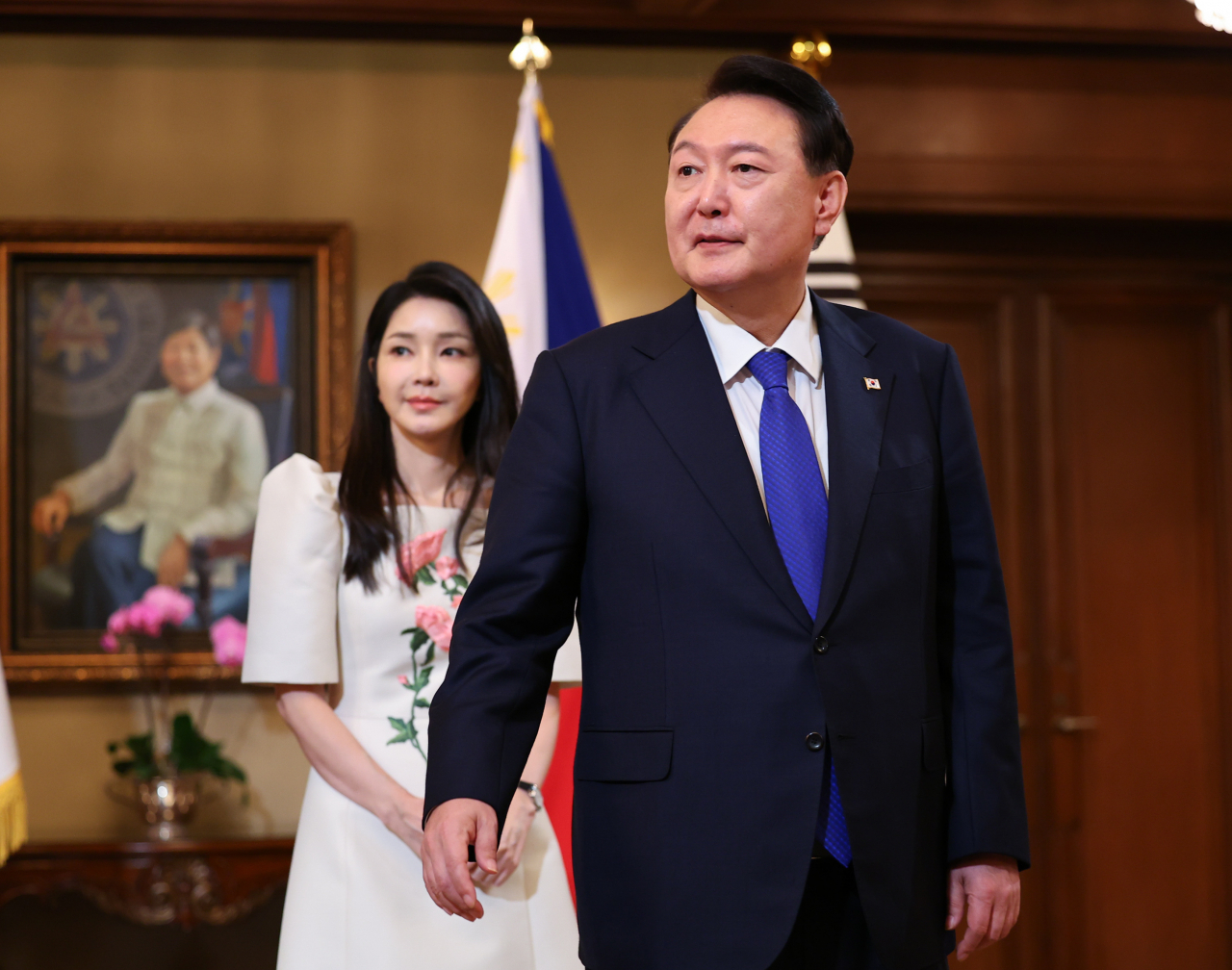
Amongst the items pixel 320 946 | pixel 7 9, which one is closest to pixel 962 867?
pixel 320 946

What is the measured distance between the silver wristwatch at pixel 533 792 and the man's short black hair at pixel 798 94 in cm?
110

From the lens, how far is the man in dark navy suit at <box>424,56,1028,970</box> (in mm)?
1376

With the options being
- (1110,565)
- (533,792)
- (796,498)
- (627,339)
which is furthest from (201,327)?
(1110,565)

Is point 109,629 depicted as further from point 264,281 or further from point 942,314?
point 942,314

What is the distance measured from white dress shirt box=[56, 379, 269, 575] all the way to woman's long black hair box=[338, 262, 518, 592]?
1401mm

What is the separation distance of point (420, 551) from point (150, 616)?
1.54 metres

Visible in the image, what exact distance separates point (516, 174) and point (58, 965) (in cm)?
243

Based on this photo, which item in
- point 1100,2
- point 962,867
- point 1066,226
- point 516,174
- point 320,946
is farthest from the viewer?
point 1066,226

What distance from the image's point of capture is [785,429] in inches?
59.7

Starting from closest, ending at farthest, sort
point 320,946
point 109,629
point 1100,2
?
point 320,946, point 109,629, point 1100,2

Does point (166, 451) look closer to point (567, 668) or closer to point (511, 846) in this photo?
point (567, 668)

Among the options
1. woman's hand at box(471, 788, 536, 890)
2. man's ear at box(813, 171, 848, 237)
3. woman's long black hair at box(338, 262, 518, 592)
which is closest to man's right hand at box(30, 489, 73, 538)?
woman's long black hair at box(338, 262, 518, 592)

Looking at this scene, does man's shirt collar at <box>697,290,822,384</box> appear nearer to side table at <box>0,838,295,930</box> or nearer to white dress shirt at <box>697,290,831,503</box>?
white dress shirt at <box>697,290,831,503</box>

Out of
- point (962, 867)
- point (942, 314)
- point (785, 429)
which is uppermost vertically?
point (942, 314)
